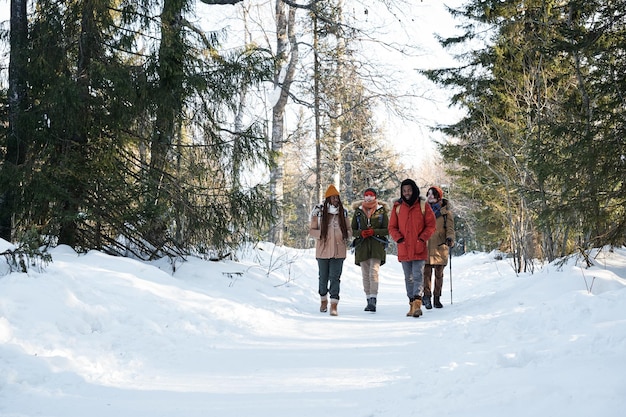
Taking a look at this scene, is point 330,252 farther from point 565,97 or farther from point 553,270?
point 565,97

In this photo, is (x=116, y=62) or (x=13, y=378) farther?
(x=116, y=62)

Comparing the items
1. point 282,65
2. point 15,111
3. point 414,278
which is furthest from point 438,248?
point 282,65

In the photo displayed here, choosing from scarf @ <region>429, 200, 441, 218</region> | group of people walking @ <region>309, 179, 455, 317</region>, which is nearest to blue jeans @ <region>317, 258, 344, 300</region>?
group of people walking @ <region>309, 179, 455, 317</region>

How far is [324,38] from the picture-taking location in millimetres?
15453

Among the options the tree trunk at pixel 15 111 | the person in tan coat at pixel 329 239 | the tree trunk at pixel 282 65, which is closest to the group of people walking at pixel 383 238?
the person in tan coat at pixel 329 239

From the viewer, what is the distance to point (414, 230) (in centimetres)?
772

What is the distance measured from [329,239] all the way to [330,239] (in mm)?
18

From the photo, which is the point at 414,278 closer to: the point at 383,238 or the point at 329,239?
the point at 383,238

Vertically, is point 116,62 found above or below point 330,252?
above

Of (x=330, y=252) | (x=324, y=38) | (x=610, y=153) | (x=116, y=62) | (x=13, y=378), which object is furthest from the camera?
(x=324, y=38)

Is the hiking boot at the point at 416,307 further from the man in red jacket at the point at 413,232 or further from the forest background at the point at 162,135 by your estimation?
the forest background at the point at 162,135

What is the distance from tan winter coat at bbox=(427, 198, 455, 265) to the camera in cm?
842

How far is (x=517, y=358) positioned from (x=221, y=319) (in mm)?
3610

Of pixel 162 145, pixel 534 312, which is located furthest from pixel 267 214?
pixel 534 312
